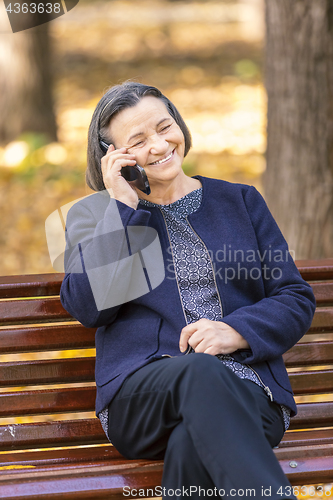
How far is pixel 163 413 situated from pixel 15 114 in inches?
321

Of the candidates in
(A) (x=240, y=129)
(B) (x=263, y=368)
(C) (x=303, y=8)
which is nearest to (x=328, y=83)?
(C) (x=303, y=8)

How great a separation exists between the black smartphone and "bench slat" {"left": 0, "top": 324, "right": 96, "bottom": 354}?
2.46ft

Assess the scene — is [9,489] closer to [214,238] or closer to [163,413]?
[163,413]

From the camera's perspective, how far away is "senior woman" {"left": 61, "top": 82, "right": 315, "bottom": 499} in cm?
195

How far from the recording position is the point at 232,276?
96.8 inches

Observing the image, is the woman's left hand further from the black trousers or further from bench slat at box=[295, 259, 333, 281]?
bench slat at box=[295, 259, 333, 281]

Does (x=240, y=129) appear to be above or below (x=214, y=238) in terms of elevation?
below

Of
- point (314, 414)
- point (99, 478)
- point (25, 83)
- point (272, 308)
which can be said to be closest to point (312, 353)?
point (314, 414)

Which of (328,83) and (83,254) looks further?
(328,83)

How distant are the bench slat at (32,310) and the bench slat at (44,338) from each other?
5 cm

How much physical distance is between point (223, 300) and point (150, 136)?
80 cm

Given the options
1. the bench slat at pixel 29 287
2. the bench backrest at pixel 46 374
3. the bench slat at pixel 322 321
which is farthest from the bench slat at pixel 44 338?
the bench slat at pixel 322 321

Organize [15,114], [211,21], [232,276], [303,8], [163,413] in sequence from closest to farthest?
[163,413] → [232,276] → [303,8] → [15,114] → [211,21]

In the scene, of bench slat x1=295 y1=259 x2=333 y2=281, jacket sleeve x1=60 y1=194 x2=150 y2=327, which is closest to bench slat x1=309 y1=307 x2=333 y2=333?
bench slat x1=295 y1=259 x2=333 y2=281
